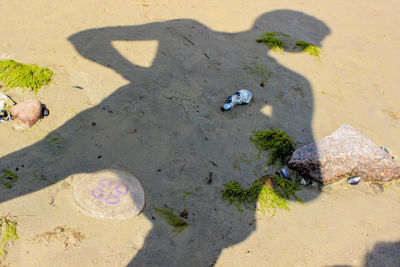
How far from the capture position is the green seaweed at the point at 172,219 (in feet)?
10.8

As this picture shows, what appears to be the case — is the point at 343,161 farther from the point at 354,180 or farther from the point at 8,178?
the point at 8,178

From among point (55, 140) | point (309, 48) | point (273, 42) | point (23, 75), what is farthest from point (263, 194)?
point (23, 75)

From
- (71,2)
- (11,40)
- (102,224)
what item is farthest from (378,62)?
(11,40)

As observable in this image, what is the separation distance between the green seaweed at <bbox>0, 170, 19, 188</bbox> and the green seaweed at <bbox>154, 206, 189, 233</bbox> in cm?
181

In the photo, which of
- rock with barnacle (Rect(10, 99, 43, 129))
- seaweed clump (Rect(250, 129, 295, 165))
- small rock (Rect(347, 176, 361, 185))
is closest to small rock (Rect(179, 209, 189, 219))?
seaweed clump (Rect(250, 129, 295, 165))

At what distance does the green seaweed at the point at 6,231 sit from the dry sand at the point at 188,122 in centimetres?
6

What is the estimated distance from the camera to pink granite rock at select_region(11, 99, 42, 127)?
159 inches

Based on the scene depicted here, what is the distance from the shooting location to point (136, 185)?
361cm

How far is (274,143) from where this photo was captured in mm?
4254

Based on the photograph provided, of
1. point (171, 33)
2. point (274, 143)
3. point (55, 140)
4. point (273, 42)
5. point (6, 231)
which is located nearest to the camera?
point (6, 231)

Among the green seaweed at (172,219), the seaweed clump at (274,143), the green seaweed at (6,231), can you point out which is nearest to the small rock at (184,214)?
the green seaweed at (172,219)

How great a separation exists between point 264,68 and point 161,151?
300 cm

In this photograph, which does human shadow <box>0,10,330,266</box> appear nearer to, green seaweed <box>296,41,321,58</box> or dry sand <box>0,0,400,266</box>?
dry sand <box>0,0,400,266</box>

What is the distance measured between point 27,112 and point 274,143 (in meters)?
3.69
